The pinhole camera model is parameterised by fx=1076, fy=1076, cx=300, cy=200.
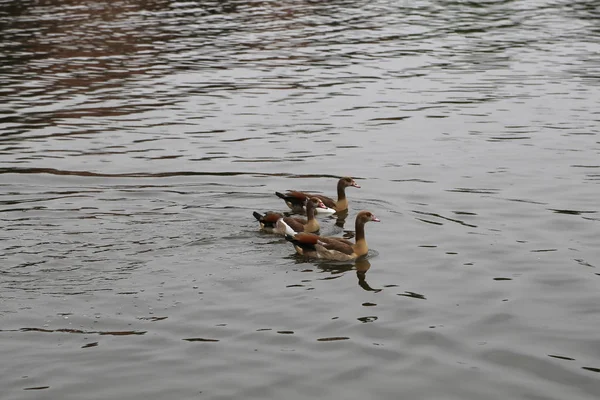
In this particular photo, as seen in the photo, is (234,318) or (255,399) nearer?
(255,399)

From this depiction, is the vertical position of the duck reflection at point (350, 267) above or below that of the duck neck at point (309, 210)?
below

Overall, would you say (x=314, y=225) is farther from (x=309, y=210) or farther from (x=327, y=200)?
(x=327, y=200)

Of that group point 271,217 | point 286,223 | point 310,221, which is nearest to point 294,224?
point 286,223

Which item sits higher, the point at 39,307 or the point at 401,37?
the point at 39,307

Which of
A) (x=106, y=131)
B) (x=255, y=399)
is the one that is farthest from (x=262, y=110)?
(x=255, y=399)

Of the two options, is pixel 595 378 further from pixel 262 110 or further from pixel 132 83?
pixel 132 83

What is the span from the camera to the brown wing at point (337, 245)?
1655 cm

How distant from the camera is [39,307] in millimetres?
14070

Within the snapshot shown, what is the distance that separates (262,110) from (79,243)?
12.4 m

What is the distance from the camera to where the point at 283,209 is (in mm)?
19641

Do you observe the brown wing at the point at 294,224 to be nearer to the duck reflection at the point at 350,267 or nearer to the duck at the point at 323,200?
the duck at the point at 323,200

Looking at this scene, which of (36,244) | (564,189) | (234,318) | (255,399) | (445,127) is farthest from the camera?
(445,127)

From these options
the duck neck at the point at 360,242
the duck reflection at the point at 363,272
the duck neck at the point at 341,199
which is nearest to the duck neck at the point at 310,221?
the duck neck at the point at 341,199

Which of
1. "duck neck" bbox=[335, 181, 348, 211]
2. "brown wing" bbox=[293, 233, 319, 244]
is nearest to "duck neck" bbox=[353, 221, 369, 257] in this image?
"brown wing" bbox=[293, 233, 319, 244]
